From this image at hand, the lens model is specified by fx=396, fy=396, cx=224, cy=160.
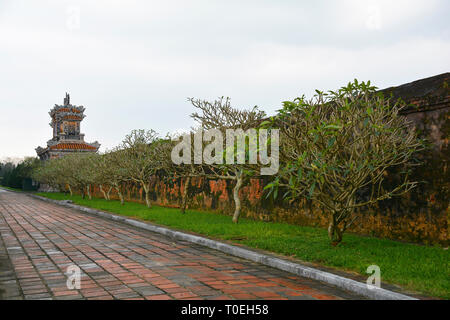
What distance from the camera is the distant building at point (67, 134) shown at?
54.6 metres

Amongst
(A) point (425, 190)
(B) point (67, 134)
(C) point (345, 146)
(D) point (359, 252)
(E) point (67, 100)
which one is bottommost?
(D) point (359, 252)

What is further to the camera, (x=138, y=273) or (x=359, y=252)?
(x=359, y=252)

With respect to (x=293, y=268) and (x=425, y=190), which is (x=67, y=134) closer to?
(x=425, y=190)

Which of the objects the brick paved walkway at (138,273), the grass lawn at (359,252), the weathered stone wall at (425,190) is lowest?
the brick paved walkway at (138,273)

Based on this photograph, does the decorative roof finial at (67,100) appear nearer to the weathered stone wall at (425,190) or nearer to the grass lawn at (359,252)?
the grass lawn at (359,252)

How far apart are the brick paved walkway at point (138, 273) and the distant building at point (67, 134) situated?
48.5m

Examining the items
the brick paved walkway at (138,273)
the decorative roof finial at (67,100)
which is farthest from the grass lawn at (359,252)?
the decorative roof finial at (67,100)

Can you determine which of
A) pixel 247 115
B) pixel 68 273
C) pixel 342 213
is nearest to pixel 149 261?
pixel 68 273

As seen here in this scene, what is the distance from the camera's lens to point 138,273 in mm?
5820

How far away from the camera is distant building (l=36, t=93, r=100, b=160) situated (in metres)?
54.6

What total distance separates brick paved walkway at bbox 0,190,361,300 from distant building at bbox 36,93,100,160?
48534mm

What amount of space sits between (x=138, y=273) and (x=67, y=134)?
55.2 m

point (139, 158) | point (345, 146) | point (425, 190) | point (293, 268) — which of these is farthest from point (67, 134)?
point (293, 268)
